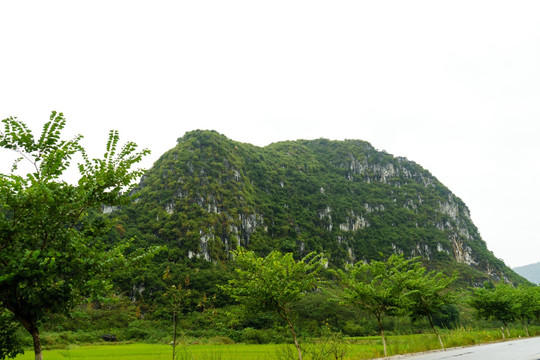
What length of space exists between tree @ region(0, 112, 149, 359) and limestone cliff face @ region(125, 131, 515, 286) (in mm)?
90302

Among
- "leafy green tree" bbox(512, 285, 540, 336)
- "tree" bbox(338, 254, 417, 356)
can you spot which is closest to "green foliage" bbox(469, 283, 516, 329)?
"leafy green tree" bbox(512, 285, 540, 336)

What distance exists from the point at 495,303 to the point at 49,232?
35.0m

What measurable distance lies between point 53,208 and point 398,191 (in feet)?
673

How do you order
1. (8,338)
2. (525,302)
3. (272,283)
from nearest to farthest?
(8,338), (272,283), (525,302)

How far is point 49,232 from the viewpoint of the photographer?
509 cm

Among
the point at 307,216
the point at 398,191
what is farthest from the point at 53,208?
the point at 398,191

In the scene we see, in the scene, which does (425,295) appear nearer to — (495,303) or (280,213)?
(495,303)

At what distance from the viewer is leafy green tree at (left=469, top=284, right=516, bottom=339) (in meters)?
27.3

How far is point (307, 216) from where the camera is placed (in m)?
153

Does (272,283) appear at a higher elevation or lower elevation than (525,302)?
higher

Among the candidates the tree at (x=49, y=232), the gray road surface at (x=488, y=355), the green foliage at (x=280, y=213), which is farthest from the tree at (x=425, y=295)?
the green foliage at (x=280, y=213)

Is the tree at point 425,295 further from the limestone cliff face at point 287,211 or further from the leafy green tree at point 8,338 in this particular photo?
the limestone cliff face at point 287,211

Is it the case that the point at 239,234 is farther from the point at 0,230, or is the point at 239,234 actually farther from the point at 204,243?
the point at 0,230

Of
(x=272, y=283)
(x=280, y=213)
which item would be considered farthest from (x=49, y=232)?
(x=280, y=213)
